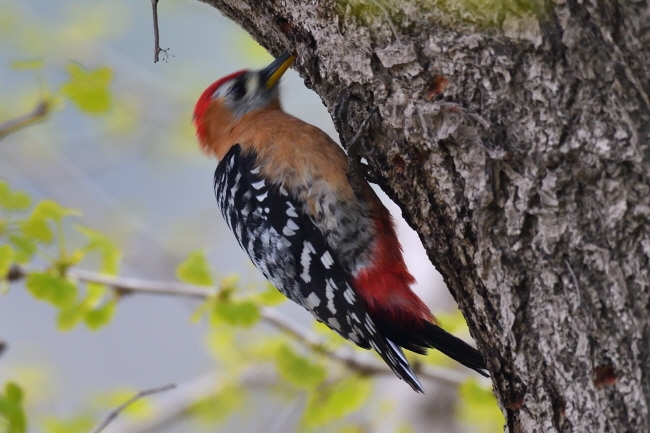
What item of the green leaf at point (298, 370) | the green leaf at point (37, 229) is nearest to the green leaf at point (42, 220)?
the green leaf at point (37, 229)

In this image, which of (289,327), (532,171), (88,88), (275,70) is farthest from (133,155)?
(532,171)

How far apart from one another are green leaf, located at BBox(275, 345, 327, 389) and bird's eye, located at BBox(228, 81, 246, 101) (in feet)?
4.72

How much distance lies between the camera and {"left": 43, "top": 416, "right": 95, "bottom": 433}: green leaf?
4.18m

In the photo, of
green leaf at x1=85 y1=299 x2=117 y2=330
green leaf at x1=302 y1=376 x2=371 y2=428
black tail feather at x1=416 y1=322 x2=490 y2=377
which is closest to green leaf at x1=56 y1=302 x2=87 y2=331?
green leaf at x1=85 y1=299 x2=117 y2=330

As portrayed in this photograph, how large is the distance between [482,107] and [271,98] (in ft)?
6.87

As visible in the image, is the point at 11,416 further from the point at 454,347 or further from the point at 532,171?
the point at 532,171

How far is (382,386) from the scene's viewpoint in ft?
16.4

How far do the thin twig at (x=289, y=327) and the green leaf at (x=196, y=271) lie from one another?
19 cm

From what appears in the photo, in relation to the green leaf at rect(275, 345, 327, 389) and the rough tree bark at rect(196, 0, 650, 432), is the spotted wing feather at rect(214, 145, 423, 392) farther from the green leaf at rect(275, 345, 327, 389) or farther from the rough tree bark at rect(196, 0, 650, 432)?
the rough tree bark at rect(196, 0, 650, 432)

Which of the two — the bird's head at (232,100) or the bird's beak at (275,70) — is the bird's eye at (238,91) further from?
the bird's beak at (275,70)

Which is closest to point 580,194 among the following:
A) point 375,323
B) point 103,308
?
point 375,323

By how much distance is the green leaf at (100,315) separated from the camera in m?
3.48

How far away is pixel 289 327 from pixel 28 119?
1825mm

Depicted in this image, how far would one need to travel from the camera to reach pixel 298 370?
369cm
